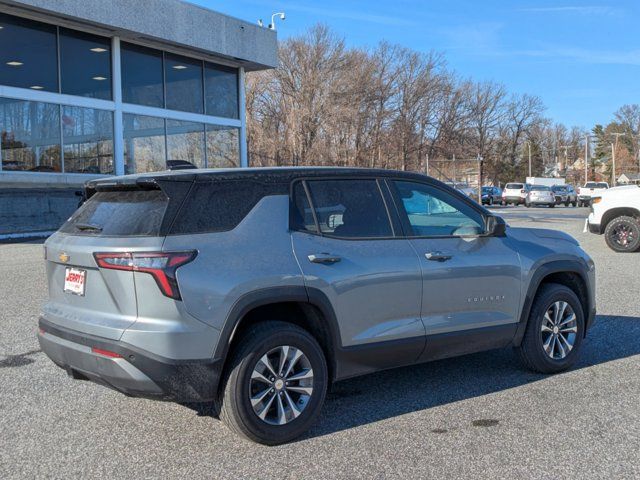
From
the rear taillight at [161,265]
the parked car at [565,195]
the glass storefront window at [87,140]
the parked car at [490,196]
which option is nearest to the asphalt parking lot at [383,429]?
the rear taillight at [161,265]

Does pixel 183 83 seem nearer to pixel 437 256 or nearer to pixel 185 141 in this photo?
pixel 185 141

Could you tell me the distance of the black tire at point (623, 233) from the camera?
1525cm

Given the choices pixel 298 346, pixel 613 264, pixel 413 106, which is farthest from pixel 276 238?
pixel 413 106

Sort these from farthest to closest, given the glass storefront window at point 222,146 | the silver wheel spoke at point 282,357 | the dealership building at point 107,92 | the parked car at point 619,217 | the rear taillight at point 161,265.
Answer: the glass storefront window at point 222,146
the dealership building at point 107,92
the parked car at point 619,217
the silver wheel spoke at point 282,357
the rear taillight at point 161,265

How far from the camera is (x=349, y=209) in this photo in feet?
15.6

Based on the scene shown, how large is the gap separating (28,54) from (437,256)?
20211 mm

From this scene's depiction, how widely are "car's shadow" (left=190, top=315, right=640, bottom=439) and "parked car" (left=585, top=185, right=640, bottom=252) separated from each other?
9412 mm

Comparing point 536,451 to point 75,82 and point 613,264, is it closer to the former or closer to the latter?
point 613,264

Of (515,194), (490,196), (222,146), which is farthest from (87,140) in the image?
(490,196)

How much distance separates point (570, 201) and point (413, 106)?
14.5 metres

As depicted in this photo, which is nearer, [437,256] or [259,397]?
[259,397]

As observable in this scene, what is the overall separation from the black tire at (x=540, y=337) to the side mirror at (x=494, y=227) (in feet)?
2.37

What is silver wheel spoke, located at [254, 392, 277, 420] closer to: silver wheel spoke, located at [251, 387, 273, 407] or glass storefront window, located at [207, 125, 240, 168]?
silver wheel spoke, located at [251, 387, 273, 407]

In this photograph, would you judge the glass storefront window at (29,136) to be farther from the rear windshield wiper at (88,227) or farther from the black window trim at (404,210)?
the black window trim at (404,210)
